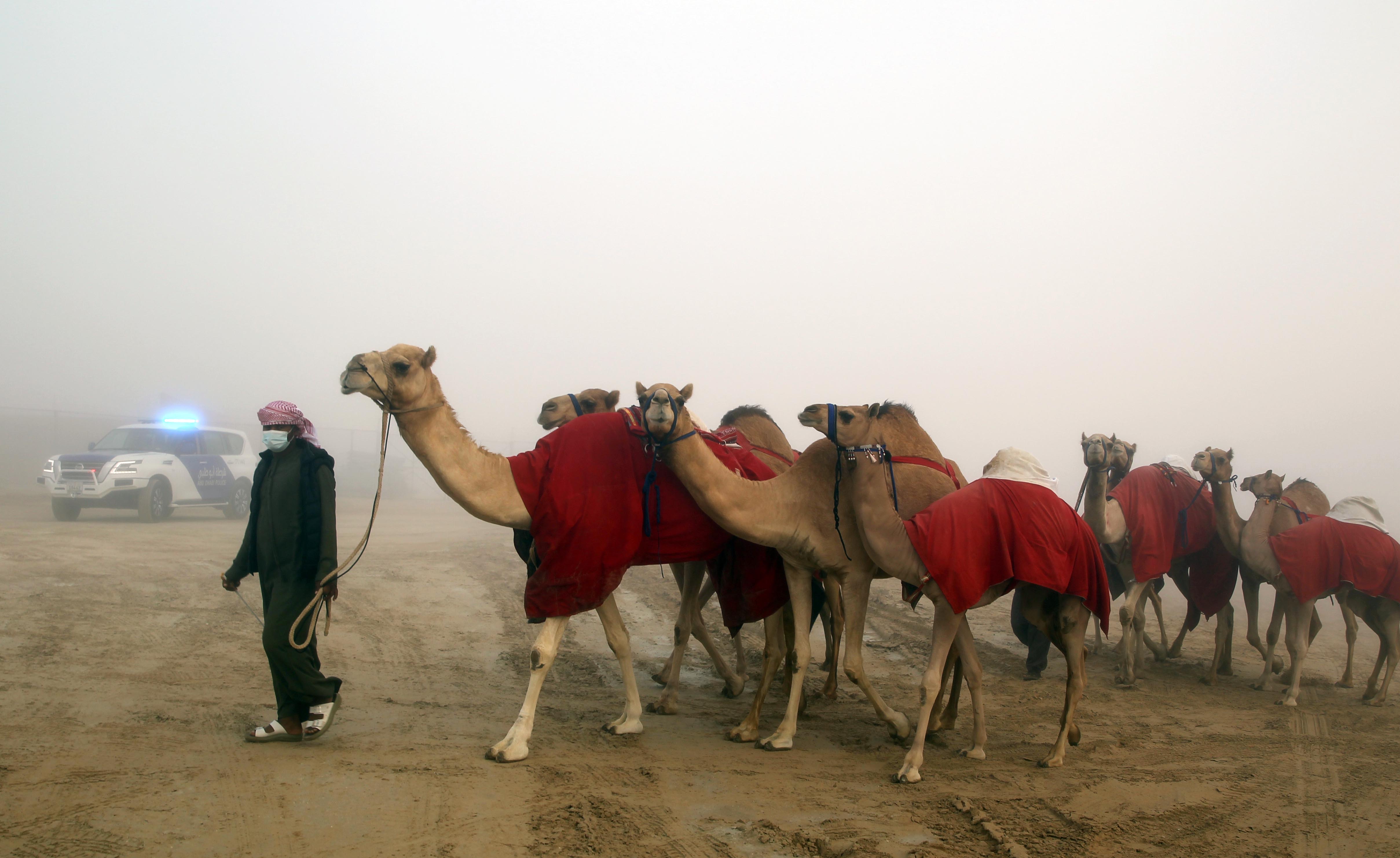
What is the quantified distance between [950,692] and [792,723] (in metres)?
1.47

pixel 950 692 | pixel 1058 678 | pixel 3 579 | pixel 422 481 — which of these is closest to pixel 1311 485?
pixel 1058 678

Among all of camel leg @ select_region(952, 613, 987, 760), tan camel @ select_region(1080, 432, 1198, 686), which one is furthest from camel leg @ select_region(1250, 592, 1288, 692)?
camel leg @ select_region(952, 613, 987, 760)

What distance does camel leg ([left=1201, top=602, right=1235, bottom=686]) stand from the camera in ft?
29.1

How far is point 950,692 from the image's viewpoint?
6.72 metres

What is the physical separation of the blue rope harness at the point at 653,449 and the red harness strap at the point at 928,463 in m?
1.83

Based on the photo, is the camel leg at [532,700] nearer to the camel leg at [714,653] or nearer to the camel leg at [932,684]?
the camel leg at [714,653]

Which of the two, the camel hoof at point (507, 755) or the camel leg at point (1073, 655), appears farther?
the camel leg at point (1073, 655)

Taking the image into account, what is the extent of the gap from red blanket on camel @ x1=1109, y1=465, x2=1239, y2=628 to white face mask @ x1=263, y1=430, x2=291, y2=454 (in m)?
7.84

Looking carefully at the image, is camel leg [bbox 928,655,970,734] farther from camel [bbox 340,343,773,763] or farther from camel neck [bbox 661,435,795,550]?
camel [bbox 340,343,773,763]

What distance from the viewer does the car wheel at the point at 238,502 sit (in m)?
18.8

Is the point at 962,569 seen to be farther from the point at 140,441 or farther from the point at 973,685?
the point at 140,441

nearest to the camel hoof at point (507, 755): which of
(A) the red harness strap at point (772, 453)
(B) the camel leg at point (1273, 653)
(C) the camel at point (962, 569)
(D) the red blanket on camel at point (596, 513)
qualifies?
(D) the red blanket on camel at point (596, 513)

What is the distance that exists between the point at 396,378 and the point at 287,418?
832 millimetres

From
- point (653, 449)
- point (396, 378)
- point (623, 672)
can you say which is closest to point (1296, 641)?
point (623, 672)
